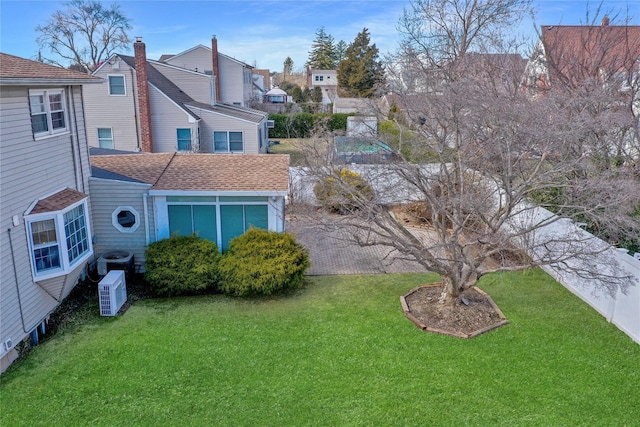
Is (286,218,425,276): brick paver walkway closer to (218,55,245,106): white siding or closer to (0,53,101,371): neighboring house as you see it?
(0,53,101,371): neighboring house

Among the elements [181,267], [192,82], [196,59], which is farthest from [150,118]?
[181,267]

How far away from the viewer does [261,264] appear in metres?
10.7

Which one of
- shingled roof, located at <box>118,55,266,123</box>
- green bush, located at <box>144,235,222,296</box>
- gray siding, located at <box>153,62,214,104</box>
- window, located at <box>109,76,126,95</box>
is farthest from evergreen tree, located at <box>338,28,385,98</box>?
green bush, located at <box>144,235,222,296</box>

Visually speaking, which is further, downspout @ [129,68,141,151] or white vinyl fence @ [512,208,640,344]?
downspout @ [129,68,141,151]

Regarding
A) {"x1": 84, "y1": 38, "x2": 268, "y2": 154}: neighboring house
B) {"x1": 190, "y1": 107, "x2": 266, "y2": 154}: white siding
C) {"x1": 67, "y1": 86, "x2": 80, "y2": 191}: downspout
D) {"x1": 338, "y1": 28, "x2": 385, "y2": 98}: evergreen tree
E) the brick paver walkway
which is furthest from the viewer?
{"x1": 338, "y1": 28, "x2": 385, "y2": 98}: evergreen tree

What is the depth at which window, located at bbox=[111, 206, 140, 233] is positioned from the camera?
1164 cm

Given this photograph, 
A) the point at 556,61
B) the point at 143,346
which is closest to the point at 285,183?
the point at 143,346

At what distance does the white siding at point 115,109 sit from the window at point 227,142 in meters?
4.05

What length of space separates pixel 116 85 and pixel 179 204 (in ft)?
45.8

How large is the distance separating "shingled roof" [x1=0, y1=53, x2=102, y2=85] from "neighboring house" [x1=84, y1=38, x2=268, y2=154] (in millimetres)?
12464

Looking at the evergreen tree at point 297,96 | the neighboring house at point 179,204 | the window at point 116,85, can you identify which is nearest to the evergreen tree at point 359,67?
the evergreen tree at point 297,96

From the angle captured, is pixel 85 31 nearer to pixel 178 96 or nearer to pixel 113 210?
pixel 178 96

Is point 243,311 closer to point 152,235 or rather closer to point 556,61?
point 152,235

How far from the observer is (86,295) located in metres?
10.8
